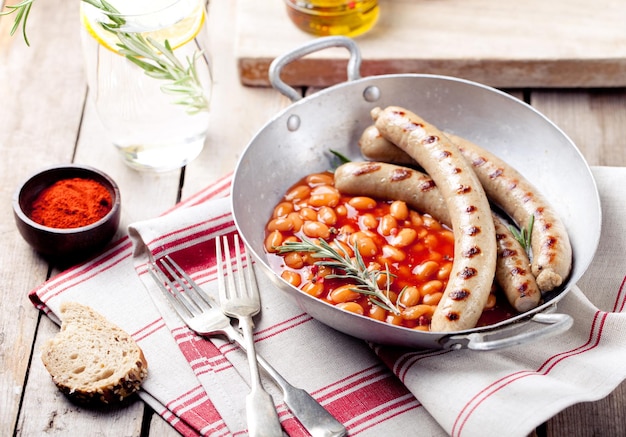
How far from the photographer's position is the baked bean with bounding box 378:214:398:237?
8.31 ft

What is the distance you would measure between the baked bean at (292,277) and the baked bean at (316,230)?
0.46ft

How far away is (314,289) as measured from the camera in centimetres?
237

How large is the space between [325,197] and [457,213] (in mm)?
470

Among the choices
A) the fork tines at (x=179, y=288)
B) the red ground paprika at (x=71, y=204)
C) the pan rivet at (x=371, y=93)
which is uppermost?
the pan rivet at (x=371, y=93)

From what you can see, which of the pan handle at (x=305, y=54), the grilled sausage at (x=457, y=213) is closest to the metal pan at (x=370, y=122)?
the pan handle at (x=305, y=54)

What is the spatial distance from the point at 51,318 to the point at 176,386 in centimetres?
50

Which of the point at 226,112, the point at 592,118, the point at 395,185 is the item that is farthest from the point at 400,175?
the point at 592,118

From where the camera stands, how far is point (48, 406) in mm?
2355

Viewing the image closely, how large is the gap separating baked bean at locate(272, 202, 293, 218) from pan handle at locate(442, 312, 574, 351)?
0.76m

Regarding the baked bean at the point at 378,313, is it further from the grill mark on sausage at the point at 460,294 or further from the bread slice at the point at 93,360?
the bread slice at the point at 93,360

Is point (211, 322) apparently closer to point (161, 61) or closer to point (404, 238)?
point (404, 238)

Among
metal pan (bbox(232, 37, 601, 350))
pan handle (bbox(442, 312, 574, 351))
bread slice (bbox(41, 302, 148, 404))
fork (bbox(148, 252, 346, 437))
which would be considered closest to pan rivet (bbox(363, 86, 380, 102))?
metal pan (bbox(232, 37, 601, 350))

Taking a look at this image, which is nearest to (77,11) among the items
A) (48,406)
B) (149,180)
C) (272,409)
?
(149,180)

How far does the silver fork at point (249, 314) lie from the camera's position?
7.13 feet
